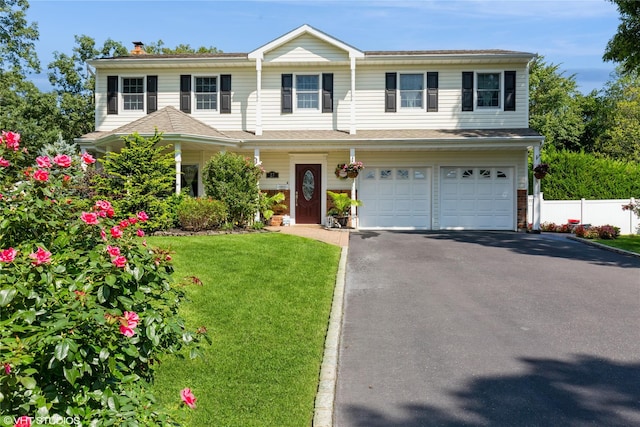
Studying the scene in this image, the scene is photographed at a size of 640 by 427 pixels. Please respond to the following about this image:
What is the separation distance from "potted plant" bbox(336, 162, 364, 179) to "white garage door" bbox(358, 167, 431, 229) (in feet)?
4.17

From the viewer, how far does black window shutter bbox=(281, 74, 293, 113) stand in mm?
19234

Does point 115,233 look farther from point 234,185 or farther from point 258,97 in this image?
point 258,97

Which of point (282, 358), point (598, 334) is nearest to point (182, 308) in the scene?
point (282, 358)

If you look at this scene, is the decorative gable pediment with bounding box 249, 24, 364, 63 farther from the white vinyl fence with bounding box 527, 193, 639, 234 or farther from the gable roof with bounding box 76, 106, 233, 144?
the white vinyl fence with bounding box 527, 193, 639, 234

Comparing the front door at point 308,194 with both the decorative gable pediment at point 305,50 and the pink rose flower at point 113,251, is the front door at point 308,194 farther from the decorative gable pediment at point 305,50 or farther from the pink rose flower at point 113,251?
the pink rose flower at point 113,251

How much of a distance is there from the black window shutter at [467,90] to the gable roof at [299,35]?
402cm

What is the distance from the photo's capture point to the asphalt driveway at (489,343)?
4.73m

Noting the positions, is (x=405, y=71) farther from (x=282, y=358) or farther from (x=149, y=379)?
(x=149, y=379)

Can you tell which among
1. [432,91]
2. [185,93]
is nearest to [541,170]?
[432,91]

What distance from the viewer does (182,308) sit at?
7.34m

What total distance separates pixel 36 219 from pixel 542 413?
4.49m

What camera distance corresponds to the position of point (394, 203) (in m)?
19.0

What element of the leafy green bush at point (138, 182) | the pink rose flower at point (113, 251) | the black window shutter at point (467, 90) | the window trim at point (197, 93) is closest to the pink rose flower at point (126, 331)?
the pink rose flower at point (113, 251)

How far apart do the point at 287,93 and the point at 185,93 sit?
157 inches
